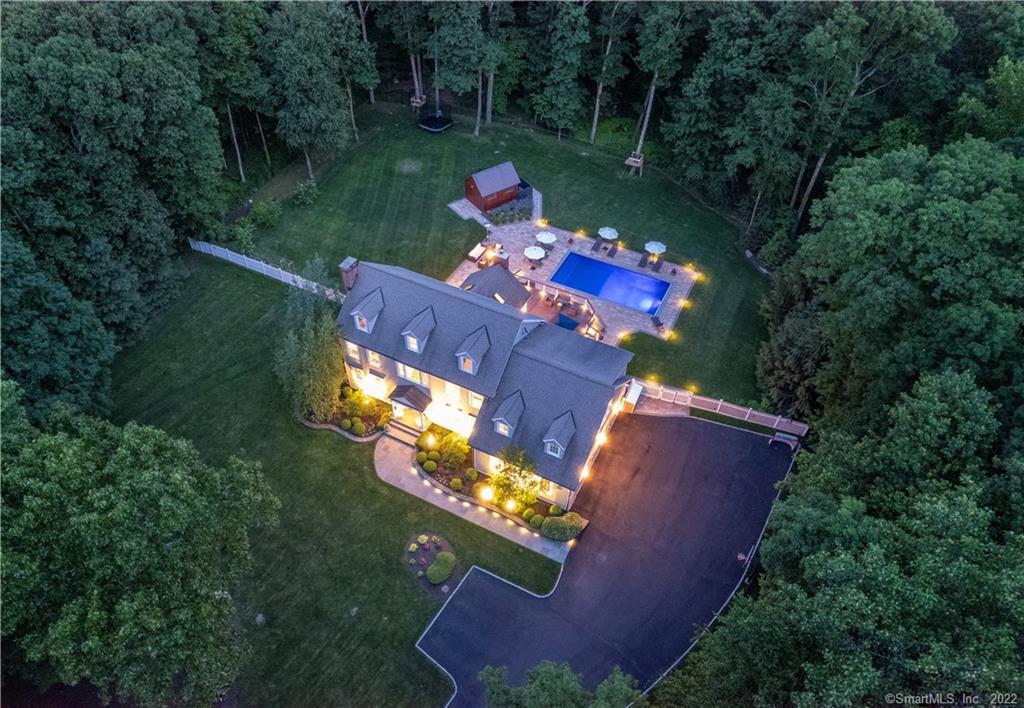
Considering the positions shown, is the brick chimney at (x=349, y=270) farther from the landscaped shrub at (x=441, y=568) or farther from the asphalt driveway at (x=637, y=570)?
the asphalt driveway at (x=637, y=570)

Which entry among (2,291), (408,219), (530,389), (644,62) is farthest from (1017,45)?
(2,291)

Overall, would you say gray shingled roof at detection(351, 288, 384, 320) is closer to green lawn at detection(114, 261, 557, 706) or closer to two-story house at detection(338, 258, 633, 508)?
two-story house at detection(338, 258, 633, 508)

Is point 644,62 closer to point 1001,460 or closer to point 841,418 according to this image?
point 841,418

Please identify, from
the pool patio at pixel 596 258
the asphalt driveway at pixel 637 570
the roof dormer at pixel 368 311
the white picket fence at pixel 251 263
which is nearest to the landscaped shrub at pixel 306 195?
the white picket fence at pixel 251 263

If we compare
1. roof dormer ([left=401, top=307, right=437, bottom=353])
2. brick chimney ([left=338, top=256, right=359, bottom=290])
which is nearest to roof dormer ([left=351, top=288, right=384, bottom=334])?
roof dormer ([left=401, top=307, right=437, bottom=353])

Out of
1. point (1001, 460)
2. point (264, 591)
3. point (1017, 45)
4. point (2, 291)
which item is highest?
point (1017, 45)

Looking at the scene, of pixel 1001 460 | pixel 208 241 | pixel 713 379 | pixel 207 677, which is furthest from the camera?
pixel 208 241
